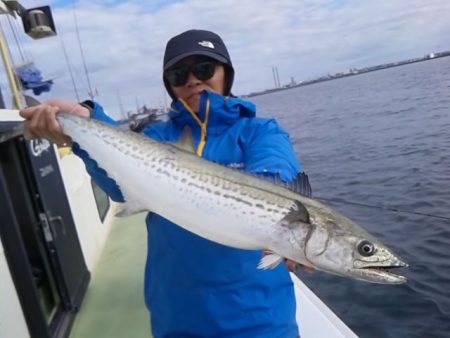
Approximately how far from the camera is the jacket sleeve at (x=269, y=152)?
2.49 m

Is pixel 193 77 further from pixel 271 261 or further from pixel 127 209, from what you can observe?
pixel 271 261

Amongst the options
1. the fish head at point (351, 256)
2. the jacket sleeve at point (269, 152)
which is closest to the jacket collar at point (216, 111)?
the jacket sleeve at point (269, 152)

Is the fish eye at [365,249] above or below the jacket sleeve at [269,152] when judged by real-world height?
below

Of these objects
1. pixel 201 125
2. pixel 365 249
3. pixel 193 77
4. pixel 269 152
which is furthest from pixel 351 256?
pixel 193 77

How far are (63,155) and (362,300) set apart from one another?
495cm

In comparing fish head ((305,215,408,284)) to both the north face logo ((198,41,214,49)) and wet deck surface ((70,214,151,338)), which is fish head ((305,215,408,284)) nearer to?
the north face logo ((198,41,214,49))

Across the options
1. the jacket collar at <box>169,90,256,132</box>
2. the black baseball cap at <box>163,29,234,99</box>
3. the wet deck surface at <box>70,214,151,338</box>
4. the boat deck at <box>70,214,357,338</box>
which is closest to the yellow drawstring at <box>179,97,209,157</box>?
the jacket collar at <box>169,90,256,132</box>

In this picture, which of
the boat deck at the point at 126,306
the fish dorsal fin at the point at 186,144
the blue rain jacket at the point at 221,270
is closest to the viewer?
the blue rain jacket at the point at 221,270

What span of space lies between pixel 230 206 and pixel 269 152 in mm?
447

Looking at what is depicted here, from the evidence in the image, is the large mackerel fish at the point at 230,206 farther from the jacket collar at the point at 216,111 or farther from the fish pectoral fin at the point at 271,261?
the jacket collar at the point at 216,111

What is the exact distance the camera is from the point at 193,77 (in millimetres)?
2881

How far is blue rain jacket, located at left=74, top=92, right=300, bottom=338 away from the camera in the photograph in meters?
2.45

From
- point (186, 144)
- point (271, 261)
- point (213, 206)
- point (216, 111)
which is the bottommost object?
point (271, 261)

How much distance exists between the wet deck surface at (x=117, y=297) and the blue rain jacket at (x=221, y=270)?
8.00ft
